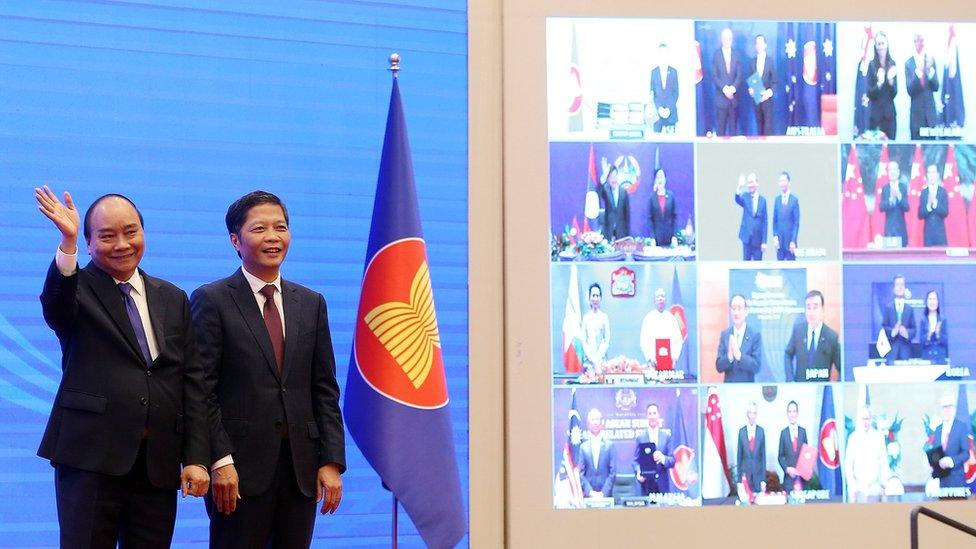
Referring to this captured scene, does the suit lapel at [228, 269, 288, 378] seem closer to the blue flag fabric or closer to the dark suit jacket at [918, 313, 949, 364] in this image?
the blue flag fabric

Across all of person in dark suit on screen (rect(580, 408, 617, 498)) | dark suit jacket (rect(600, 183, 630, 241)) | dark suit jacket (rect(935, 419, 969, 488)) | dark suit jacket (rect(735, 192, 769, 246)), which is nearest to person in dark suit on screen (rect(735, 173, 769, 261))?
dark suit jacket (rect(735, 192, 769, 246))

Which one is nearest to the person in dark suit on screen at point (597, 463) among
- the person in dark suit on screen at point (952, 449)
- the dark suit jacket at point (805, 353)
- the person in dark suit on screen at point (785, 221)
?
the dark suit jacket at point (805, 353)

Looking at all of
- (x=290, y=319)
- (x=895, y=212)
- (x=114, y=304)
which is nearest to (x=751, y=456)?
(x=895, y=212)

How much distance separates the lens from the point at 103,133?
4059 millimetres

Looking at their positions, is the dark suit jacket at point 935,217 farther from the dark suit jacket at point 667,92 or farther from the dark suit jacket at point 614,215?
the dark suit jacket at point 614,215

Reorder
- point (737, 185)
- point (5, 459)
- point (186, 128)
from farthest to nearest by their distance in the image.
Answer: point (737, 185) < point (186, 128) < point (5, 459)

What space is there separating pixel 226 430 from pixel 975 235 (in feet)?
10.2

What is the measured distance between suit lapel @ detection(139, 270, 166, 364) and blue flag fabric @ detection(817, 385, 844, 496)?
8.58 feet

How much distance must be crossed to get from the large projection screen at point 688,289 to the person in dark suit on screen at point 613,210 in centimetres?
6

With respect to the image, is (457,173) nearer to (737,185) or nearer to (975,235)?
(737,185)

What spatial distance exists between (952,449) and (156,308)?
10.4 ft

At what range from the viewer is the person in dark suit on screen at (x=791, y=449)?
14.5 ft

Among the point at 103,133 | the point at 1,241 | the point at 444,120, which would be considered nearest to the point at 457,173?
the point at 444,120

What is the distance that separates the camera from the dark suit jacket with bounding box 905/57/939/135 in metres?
4.54
